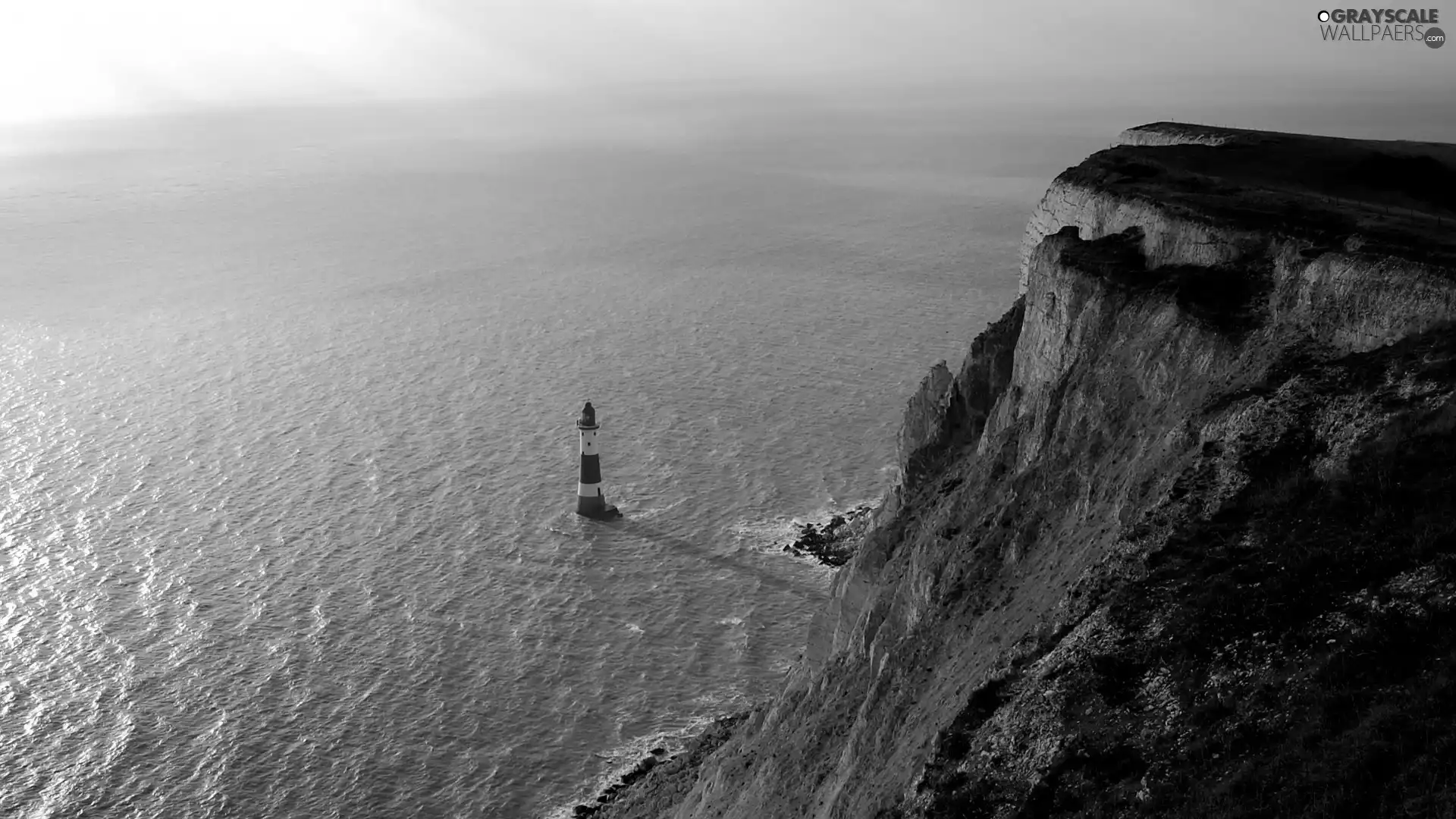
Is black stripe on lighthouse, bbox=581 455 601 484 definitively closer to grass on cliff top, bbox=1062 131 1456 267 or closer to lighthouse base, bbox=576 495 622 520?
lighthouse base, bbox=576 495 622 520

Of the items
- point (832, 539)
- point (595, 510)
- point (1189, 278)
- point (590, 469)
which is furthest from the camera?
point (590, 469)

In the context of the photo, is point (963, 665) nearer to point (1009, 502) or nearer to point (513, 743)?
point (1009, 502)

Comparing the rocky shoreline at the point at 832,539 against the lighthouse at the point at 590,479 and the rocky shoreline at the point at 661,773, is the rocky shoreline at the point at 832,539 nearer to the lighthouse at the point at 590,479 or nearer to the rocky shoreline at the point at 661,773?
the lighthouse at the point at 590,479

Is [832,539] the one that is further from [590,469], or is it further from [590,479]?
[590,469]

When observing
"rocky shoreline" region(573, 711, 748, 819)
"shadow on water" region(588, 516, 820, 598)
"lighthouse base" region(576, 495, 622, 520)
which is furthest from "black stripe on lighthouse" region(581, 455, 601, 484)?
"rocky shoreline" region(573, 711, 748, 819)

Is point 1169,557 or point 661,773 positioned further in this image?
point 661,773

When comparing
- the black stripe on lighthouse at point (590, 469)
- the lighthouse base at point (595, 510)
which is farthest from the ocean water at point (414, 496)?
the black stripe on lighthouse at point (590, 469)

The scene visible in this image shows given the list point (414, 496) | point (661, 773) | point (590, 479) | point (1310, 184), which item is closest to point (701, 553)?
point (590, 479)
